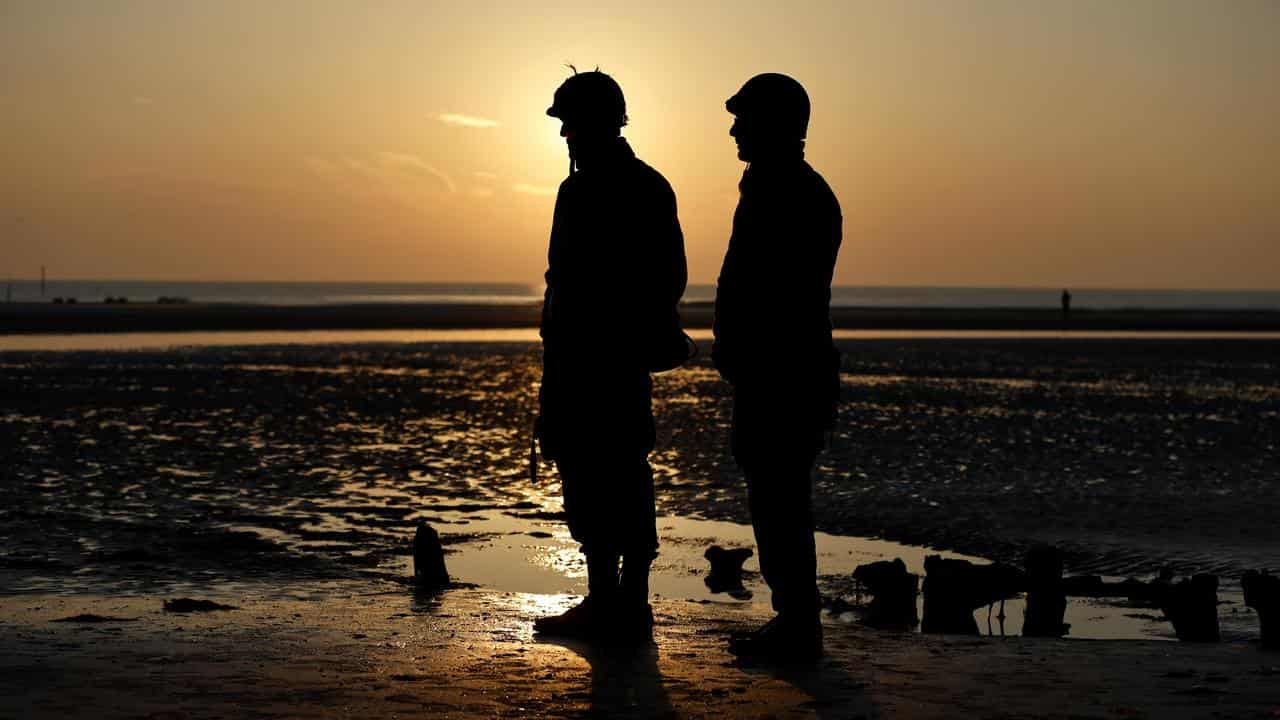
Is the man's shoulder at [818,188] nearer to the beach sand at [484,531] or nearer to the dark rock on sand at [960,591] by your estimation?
the beach sand at [484,531]

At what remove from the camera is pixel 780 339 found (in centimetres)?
588

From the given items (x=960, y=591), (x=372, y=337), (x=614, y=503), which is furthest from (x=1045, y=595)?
(x=372, y=337)

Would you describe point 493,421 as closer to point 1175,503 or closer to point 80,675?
point 1175,503

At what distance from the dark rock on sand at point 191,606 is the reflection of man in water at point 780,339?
2.81m

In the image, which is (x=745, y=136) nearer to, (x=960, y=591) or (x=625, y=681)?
(x=625, y=681)

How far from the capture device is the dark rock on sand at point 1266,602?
6.23m

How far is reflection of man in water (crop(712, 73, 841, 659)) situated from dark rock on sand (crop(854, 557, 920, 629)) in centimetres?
161

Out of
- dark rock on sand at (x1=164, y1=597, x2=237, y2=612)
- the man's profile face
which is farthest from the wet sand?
the man's profile face

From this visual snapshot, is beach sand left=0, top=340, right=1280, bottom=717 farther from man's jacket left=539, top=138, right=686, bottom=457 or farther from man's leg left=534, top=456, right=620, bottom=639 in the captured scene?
man's jacket left=539, top=138, right=686, bottom=457

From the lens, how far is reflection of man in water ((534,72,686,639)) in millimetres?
6254

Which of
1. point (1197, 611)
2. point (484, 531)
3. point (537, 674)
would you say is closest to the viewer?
point (537, 674)

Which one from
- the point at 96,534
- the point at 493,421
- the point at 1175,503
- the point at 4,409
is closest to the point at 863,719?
the point at 96,534

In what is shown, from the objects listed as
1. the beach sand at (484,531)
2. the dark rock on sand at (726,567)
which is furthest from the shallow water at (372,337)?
the dark rock on sand at (726,567)

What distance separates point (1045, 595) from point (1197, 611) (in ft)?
2.36
